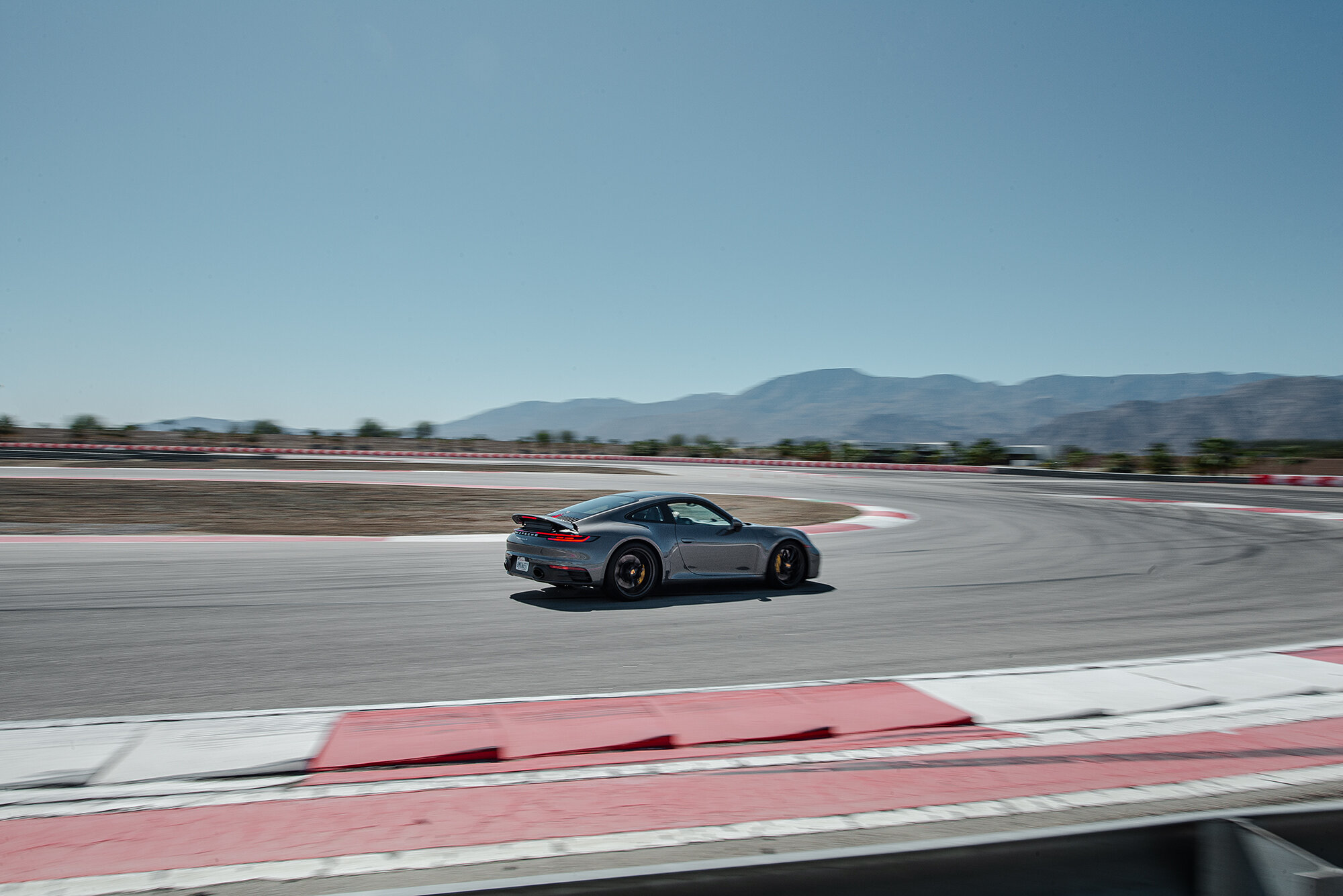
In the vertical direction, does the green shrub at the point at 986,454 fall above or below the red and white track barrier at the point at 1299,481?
above

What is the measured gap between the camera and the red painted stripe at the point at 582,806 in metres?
3.20

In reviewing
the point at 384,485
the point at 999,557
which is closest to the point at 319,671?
the point at 999,557

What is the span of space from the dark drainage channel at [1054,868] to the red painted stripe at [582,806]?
1012 mm

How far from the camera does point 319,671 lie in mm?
5820

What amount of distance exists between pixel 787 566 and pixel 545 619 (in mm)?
3141

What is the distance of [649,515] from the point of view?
911 centimetres

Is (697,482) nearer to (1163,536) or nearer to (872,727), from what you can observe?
(1163,536)

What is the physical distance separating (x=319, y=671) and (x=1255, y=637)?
7501mm

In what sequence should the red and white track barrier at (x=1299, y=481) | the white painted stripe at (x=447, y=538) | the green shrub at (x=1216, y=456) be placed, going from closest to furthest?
the white painted stripe at (x=447, y=538) < the red and white track barrier at (x=1299, y=481) < the green shrub at (x=1216, y=456)

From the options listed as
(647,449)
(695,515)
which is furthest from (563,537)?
(647,449)

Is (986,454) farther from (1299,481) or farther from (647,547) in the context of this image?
(647,547)

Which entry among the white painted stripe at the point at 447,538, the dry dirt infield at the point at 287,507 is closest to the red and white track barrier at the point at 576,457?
the dry dirt infield at the point at 287,507

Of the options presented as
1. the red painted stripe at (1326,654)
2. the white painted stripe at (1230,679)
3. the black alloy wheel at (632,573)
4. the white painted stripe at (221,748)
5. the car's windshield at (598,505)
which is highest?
the car's windshield at (598,505)

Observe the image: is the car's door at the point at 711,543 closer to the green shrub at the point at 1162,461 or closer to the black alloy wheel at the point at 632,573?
the black alloy wheel at the point at 632,573
